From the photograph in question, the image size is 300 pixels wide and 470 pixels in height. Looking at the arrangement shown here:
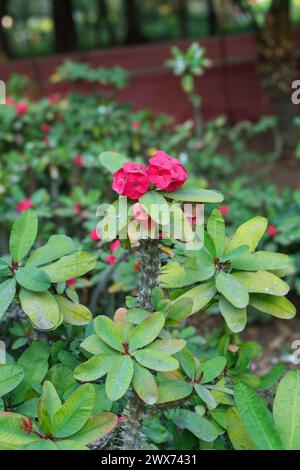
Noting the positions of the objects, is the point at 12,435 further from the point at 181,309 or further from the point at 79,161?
the point at 79,161

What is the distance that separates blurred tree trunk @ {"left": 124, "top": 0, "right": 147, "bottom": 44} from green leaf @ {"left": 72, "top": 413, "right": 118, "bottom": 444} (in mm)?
6453

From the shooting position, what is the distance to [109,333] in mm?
A: 1147

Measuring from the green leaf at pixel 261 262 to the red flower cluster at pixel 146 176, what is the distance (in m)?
0.24

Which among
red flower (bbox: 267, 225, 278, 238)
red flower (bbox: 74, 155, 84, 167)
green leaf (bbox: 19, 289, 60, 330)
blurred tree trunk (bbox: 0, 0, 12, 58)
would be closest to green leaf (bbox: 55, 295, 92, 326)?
green leaf (bbox: 19, 289, 60, 330)

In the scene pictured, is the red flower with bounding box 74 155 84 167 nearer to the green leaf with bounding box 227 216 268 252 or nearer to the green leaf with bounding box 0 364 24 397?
the green leaf with bounding box 227 216 268 252

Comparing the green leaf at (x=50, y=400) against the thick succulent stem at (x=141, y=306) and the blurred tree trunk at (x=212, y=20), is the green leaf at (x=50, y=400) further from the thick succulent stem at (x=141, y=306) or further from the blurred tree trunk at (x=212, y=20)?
the blurred tree trunk at (x=212, y=20)

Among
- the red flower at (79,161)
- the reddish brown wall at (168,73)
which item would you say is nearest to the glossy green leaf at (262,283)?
the red flower at (79,161)

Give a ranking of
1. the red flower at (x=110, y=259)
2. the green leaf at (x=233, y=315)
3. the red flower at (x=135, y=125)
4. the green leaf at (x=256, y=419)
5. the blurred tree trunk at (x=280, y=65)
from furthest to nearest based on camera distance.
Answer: the blurred tree trunk at (x=280, y=65) < the red flower at (x=135, y=125) < the red flower at (x=110, y=259) < the green leaf at (x=233, y=315) < the green leaf at (x=256, y=419)

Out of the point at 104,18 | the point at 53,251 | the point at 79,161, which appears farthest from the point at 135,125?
the point at 104,18

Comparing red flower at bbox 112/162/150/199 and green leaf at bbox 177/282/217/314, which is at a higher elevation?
red flower at bbox 112/162/150/199

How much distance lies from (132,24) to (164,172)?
6374mm

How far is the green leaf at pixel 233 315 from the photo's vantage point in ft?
3.97

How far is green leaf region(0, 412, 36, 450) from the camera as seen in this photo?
3.33 ft
